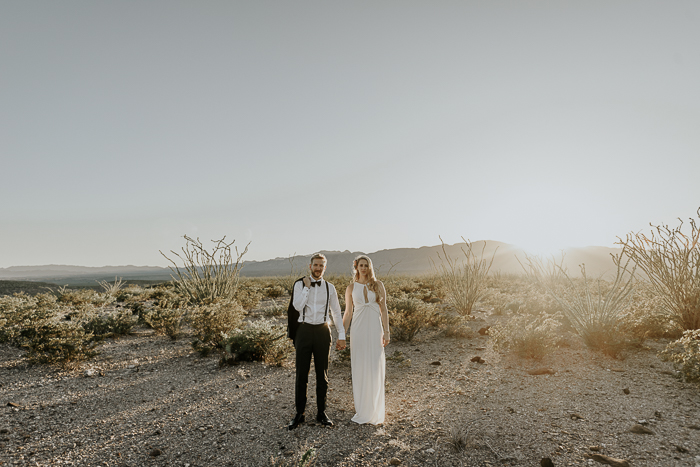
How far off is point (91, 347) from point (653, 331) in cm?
1010

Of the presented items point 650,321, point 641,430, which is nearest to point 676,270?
point 650,321

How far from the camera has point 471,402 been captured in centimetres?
445

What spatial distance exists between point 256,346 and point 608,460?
4.98 meters

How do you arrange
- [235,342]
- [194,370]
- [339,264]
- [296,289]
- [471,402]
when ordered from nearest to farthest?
[296,289] → [471,402] → [194,370] → [235,342] → [339,264]

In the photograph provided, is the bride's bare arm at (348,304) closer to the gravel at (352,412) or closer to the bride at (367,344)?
the bride at (367,344)

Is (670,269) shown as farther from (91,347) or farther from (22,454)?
(91,347)

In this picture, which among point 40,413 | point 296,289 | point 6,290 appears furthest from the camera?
point 6,290

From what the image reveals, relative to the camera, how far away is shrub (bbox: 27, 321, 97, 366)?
18.4 ft

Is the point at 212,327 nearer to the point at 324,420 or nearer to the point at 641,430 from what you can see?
the point at 324,420

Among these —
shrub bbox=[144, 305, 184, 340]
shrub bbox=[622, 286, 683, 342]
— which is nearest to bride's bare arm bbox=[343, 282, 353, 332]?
shrub bbox=[622, 286, 683, 342]

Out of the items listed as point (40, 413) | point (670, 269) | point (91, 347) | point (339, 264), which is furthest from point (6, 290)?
point (339, 264)

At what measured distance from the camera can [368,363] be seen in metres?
3.94

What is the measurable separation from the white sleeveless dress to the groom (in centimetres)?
22

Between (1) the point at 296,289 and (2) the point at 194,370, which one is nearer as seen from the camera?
(1) the point at 296,289
